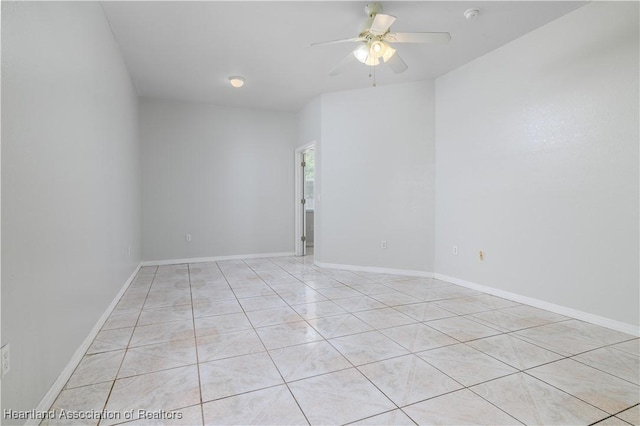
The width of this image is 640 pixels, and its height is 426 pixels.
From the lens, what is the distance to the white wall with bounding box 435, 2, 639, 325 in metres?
2.48

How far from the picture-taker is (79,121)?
2.09 meters

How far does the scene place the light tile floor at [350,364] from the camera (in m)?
1.53

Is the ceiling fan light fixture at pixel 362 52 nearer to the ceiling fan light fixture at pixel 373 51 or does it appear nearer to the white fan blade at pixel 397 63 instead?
the ceiling fan light fixture at pixel 373 51

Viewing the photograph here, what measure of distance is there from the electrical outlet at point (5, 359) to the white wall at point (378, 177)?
3.97 meters

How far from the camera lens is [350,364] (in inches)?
77.5

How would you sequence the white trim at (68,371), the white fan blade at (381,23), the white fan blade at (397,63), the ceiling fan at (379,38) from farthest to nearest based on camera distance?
the white fan blade at (397,63) → the ceiling fan at (379,38) → the white fan blade at (381,23) → the white trim at (68,371)

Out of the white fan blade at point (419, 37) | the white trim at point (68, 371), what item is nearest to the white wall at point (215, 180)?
the white trim at point (68, 371)

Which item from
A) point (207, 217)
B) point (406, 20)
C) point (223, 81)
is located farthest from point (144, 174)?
point (406, 20)

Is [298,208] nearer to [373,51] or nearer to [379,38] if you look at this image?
[373,51]

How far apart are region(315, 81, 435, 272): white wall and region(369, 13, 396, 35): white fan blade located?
2035 millimetres

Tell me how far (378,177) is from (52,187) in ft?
12.2


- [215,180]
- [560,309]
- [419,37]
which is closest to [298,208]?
[215,180]

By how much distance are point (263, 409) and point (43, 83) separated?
75.2 inches

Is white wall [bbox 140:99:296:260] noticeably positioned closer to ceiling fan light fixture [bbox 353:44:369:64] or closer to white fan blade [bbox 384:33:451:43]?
ceiling fan light fixture [bbox 353:44:369:64]
